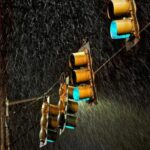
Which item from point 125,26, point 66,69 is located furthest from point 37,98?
point 125,26

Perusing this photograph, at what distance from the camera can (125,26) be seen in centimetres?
655

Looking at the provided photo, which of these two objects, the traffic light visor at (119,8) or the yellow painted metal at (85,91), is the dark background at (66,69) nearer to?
the yellow painted metal at (85,91)

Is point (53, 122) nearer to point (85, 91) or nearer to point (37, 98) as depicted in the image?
point (85, 91)

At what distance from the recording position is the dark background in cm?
784

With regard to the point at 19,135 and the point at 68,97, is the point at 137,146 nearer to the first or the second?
the point at 68,97

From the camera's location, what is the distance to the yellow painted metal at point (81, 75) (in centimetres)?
830

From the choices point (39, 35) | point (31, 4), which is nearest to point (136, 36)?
point (39, 35)

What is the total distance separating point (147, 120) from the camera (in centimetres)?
748

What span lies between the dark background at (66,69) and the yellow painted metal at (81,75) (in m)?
0.64

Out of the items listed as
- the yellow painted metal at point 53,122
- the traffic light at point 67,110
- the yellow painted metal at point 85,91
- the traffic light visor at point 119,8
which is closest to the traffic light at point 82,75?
the yellow painted metal at point 85,91

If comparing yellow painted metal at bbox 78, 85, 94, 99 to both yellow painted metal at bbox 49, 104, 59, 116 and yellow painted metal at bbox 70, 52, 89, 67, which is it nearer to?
yellow painted metal at bbox 70, 52, 89, 67

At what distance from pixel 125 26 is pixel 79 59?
2.09 meters

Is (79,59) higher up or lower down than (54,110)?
higher up

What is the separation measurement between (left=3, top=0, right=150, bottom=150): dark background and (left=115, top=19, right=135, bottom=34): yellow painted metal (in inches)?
31.4
